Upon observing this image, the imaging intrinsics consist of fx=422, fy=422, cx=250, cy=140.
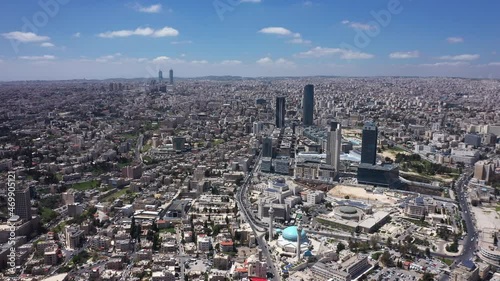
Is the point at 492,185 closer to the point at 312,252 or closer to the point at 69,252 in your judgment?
the point at 312,252

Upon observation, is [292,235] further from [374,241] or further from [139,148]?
[139,148]

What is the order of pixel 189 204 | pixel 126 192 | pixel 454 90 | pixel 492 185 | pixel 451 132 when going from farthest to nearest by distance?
pixel 454 90, pixel 451 132, pixel 492 185, pixel 126 192, pixel 189 204

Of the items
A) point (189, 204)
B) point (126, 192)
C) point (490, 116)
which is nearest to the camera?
point (189, 204)

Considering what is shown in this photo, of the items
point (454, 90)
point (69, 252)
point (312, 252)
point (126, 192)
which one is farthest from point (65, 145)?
point (454, 90)

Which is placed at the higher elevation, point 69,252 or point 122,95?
point 122,95

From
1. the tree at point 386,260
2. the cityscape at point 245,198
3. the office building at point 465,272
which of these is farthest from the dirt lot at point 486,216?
the tree at point 386,260

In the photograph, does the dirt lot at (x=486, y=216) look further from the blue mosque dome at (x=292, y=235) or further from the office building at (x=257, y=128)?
the office building at (x=257, y=128)

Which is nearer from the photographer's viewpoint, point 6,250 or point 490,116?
point 6,250
